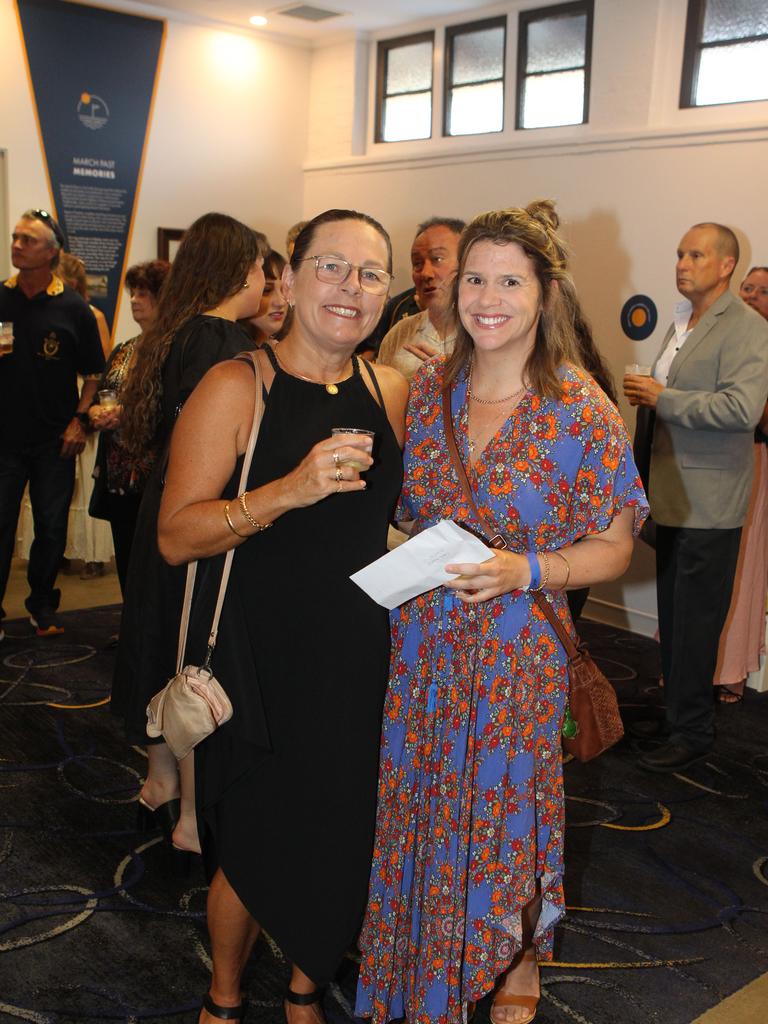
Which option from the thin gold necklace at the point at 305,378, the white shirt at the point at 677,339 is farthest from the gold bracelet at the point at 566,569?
the white shirt at the point at 677,339

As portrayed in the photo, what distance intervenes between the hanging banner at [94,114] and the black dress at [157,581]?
4757mm

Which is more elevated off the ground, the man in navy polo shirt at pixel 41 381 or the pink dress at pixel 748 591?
the man in navy polo shirt at pixel 41 381

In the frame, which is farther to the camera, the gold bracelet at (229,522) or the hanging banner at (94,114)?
the hanging banner at (94,114)

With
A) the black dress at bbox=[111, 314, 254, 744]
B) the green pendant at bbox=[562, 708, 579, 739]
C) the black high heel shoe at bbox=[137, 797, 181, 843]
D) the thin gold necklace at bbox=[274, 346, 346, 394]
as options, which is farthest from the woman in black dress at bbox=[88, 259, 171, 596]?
the green pendant at bbox=[562, 708, 579, 739]

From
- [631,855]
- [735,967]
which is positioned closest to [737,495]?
[631,855]

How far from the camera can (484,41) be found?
7203 millimetres

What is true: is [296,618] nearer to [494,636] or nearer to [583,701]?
[494,636]

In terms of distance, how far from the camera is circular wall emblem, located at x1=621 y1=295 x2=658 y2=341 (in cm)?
577

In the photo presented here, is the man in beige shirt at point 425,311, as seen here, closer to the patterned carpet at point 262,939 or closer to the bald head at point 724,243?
the bald head at point 724,243

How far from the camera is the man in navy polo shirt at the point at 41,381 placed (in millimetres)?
4859

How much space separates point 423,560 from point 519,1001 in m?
1.21

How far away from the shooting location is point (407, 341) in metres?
3.83

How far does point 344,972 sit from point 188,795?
630mm

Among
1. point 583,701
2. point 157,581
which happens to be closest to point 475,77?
point 157,581
